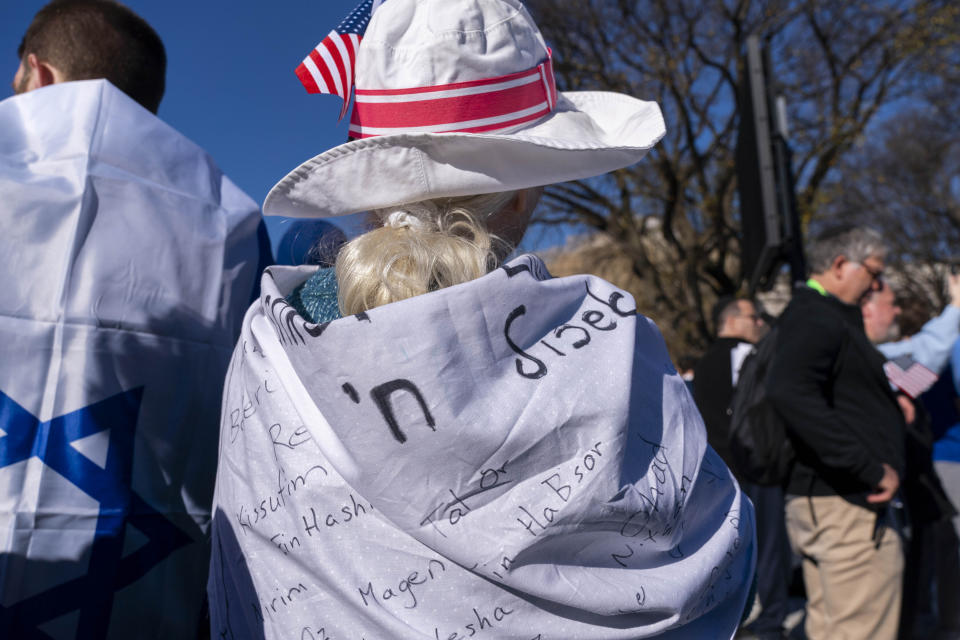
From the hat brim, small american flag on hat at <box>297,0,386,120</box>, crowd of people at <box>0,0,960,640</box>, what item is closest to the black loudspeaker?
crowd of people at <box>0,0,960,640</box>

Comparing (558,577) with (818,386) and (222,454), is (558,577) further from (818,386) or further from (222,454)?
(818,386)

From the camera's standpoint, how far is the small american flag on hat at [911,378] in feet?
12.5

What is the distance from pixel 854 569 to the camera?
297 centimetres

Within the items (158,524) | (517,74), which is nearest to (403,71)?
(517,74)

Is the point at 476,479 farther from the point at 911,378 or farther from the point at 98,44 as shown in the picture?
the point at 911,378

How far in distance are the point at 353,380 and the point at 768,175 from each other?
335 cm

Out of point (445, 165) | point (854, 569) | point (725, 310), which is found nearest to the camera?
point (445, 165)

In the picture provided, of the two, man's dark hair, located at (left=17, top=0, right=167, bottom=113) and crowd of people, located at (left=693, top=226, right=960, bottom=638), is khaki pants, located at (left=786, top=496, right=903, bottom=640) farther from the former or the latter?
man's dark hair, located at (left=17, top=0, right=167, bottom=113)

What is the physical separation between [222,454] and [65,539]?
1.02ft

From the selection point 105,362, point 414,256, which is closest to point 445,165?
point 414,256

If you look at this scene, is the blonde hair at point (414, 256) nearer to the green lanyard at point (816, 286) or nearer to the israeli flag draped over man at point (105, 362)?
the israeli flag draped over man at point (105, 362)

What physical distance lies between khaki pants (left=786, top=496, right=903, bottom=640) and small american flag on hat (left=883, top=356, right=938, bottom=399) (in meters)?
1.07

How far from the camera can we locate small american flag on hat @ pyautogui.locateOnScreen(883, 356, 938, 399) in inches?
149

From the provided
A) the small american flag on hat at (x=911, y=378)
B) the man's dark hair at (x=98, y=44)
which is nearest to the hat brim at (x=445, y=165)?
the man's dark hair at (x=98, y=44)
